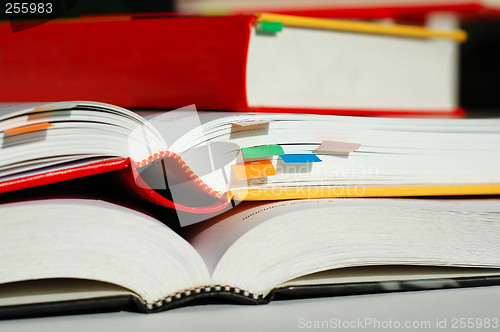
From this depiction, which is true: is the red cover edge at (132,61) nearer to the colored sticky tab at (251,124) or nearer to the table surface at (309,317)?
the colored sticky tab at (251,124)

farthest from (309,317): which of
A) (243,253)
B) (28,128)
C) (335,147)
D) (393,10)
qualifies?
(393,10)

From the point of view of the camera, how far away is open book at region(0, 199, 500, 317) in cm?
49

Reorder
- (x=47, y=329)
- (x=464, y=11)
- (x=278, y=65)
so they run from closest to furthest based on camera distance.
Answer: (x=47, y=329) → (x=278, y=65) → (x=464, y=11)

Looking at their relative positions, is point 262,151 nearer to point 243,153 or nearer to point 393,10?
point 243,153

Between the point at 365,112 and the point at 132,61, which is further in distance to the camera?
the point at 365,112

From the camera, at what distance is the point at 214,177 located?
564mm

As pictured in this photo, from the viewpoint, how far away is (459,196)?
683mm

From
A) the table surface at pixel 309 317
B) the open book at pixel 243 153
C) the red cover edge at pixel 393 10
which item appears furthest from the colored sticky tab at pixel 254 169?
the red cover edge at pixel 393 10

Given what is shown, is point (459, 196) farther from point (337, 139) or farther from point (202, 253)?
point (202, 253)

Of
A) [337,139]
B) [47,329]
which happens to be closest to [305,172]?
[337,139]

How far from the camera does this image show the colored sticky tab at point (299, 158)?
1.87 feet

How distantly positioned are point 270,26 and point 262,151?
0.18 metres

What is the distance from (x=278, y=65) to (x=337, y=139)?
0.49ft

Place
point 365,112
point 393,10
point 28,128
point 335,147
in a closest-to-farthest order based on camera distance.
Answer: point 28,128, point 335,147, point 365,112, point 393,10
